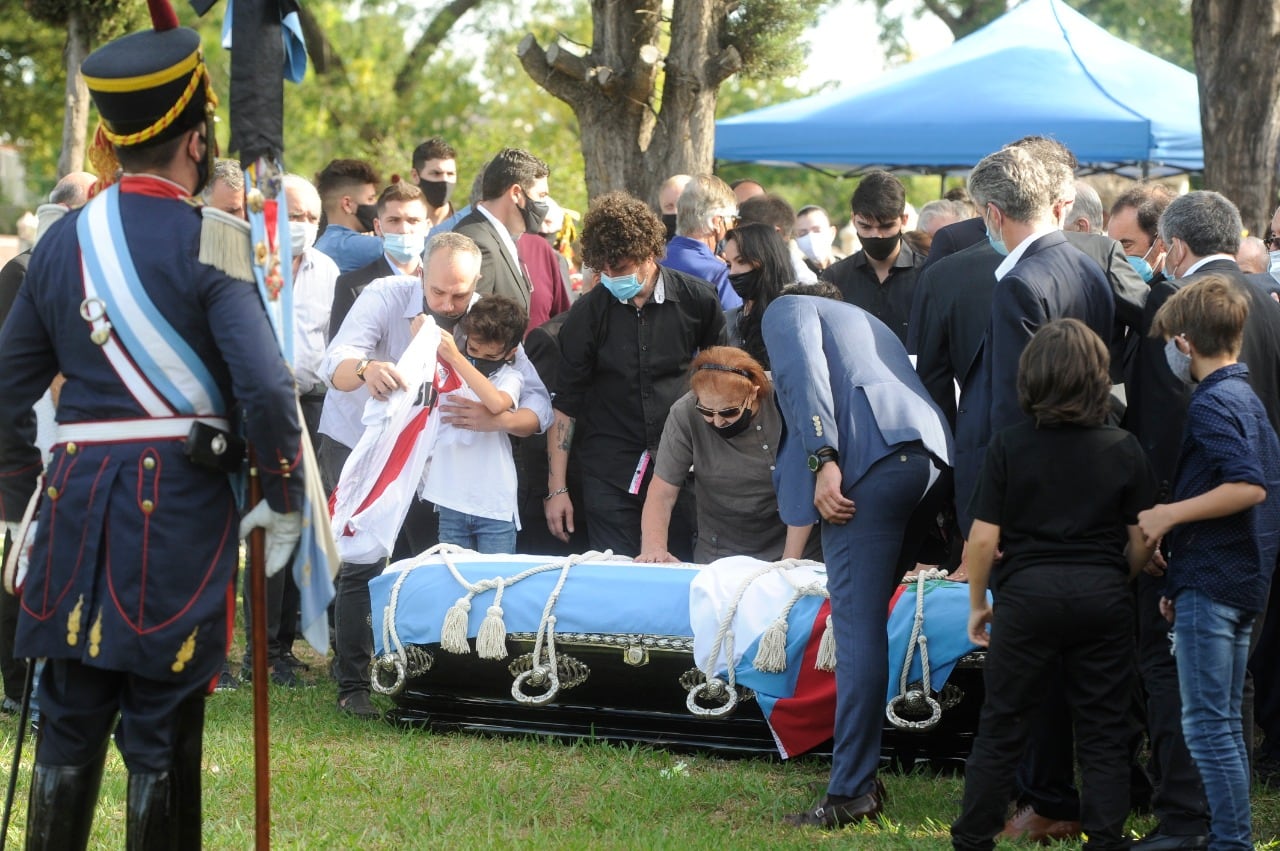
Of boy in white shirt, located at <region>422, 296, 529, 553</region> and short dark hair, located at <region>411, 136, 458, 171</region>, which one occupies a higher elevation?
short dark hair, located at <region>411, 136, 458, 171</region>

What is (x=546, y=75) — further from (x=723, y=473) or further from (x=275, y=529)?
(x=275, y=529)

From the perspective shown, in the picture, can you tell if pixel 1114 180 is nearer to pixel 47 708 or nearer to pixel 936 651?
pixel 936 651

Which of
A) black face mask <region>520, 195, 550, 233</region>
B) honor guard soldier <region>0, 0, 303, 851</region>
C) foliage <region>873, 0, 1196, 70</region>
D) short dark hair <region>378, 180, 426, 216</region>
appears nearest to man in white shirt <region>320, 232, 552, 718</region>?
short dark hair <region>378, 180, 426, 216</region>

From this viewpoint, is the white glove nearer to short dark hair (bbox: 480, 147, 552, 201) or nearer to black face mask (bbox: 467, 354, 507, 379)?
black face mask (bbox: 467, 354, 507, 379)

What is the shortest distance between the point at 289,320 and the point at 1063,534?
1931mm

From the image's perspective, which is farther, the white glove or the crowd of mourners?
the crowd of mourners

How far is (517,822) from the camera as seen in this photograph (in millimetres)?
4414

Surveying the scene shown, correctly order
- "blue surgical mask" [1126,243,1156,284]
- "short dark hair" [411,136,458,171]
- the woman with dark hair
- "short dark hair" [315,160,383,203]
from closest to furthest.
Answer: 1. "blue surgical mask" [1126,243,1156,284]
2. the woman with dark hair
3. "short dark hair" [315,160,383,203]
4. "short dark hair" [411,136,458,171]

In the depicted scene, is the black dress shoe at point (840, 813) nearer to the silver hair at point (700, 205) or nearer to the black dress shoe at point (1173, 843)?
the black dress shoe at point (1173, 843)

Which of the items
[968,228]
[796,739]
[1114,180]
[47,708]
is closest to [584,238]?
[968,228]

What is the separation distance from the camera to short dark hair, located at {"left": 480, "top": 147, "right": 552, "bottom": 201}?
6762 millimetres

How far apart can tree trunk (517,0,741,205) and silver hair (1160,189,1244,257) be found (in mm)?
5584

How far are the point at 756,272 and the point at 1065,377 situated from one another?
7.97 ft

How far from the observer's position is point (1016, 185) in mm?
4148
